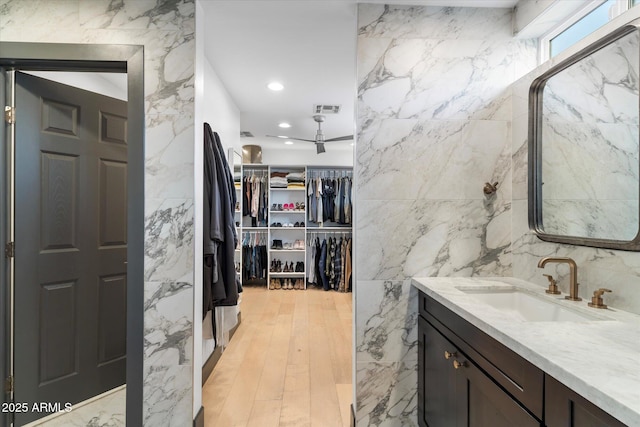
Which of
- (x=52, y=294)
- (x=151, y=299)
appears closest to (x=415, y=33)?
(x=151, y=299)

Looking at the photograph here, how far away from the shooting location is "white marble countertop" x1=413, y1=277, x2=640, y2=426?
0.63 meters

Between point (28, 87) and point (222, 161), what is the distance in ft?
3.73

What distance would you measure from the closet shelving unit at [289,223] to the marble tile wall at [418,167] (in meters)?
3.40

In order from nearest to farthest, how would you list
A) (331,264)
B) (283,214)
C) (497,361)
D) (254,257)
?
(497,361) → (331,264) → (254,257) → (283,214)

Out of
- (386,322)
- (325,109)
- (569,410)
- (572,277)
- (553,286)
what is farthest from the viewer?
(325,109)

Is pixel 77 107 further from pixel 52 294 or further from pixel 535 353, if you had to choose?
pixel 535 353

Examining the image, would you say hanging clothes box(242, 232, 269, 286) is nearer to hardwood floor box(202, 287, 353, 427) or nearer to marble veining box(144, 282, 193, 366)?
Answer: hardwood floor box(202, 287, 353, 427)

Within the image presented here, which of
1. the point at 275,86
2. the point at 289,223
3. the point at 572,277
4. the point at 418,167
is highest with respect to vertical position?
the point at 275,86

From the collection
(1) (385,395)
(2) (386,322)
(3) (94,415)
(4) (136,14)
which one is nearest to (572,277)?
(2) (386,322)

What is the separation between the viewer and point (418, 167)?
5.72ft

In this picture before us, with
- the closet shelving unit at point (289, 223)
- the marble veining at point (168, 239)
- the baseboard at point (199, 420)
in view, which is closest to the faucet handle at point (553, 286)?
the marble veining at point (168, 239)

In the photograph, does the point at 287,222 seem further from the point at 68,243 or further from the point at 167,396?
the point at 167,396

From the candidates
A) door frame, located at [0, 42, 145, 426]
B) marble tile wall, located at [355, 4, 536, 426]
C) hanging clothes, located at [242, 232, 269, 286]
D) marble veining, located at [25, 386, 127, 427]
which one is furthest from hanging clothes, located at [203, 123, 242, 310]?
hanging clothes, located at [242, 232, 269, 286]

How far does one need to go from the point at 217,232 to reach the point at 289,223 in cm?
342
